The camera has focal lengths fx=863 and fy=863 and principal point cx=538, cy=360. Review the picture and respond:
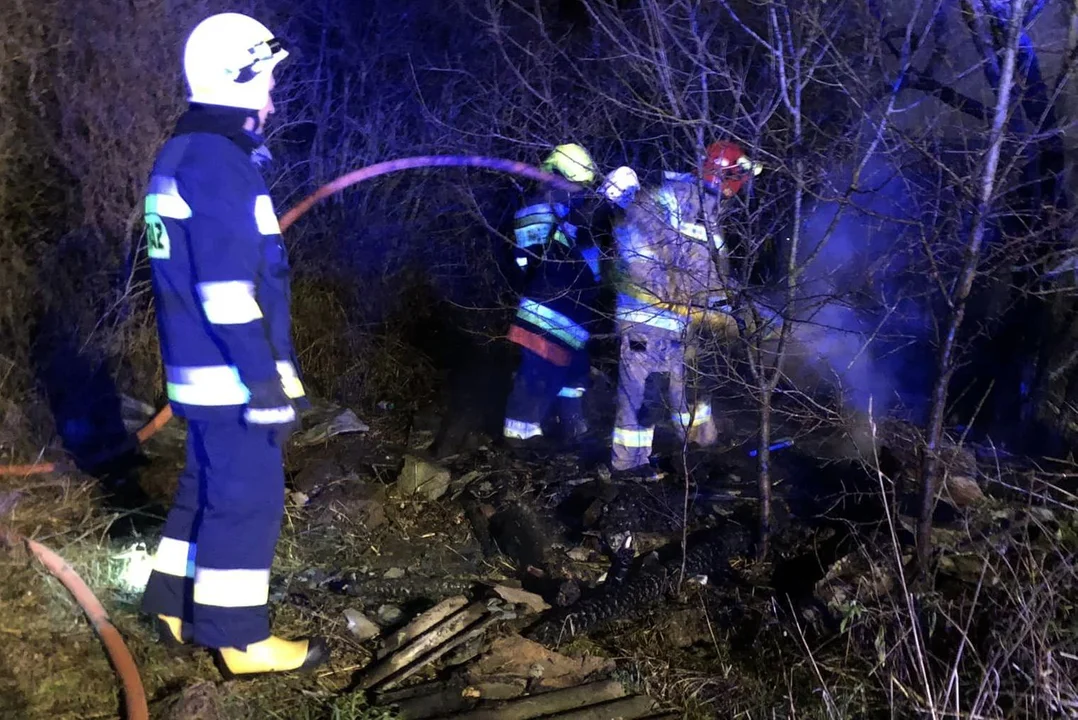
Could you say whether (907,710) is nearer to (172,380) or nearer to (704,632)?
(704,632)

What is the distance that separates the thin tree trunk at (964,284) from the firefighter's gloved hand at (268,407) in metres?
2.40

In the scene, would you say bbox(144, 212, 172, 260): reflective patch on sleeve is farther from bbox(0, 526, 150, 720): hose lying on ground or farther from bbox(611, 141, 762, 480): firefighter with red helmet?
bbox(611, 141, 762, 480): firefighter with red helmet

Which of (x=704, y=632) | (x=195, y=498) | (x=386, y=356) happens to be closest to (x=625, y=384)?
(x=704, y=632)

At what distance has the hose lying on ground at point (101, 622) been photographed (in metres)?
2.79

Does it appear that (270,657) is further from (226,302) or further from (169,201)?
(169,201)

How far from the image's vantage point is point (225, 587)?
111 inches

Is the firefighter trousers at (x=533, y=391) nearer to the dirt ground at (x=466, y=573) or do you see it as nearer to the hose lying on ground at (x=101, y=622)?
the dirt ground at (x=466, y=573)

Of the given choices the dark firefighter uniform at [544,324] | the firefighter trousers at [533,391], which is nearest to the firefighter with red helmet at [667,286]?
the dark firefighter uniform at [544,324]

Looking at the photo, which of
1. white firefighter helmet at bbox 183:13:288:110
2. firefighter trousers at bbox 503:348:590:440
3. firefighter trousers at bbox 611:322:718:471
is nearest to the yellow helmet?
firefighter trousers at bbox 611:322:718:471

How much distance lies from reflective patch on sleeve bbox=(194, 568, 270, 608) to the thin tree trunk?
8.31ft

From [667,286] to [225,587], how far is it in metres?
2.84

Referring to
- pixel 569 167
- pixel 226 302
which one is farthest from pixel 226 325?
pixel 569 167

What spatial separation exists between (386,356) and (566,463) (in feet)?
6.57

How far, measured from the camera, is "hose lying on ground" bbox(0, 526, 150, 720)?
279 cm
